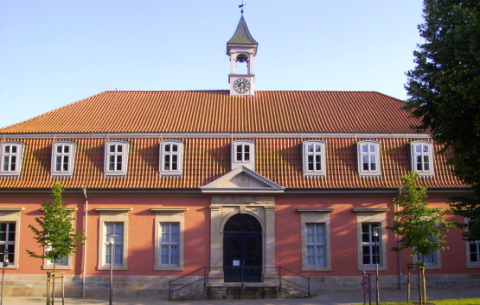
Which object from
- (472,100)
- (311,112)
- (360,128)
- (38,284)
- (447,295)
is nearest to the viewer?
(472,100)

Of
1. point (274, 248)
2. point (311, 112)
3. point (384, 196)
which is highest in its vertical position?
point (311, 112)

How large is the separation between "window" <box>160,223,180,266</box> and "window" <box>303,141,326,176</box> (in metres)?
6.42

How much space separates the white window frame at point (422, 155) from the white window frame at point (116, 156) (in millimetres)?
12996

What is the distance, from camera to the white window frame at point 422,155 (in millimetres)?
25078

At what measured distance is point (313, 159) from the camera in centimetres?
2517

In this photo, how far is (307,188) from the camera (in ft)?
80.7

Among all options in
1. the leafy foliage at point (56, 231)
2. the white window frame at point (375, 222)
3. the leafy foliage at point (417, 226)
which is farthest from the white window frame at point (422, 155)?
the leafy foliage at point (56, 231)

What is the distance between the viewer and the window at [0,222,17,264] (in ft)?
82.3

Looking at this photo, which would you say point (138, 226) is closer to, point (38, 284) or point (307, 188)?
point (38, 284)

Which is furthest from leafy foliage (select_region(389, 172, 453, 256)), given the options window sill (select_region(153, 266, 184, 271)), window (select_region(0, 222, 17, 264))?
window (select_region(0, 222, 17, 264))

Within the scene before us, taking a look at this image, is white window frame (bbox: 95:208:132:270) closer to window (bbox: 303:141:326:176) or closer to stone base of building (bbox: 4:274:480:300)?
stone base of building (bbox: 4:274:480:300)

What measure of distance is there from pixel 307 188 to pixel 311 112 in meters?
5.44

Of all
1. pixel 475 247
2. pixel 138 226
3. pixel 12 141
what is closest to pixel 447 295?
pixel 475 247

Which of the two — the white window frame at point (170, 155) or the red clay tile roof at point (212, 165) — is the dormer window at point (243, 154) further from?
the white window frame at point (170, 155)
